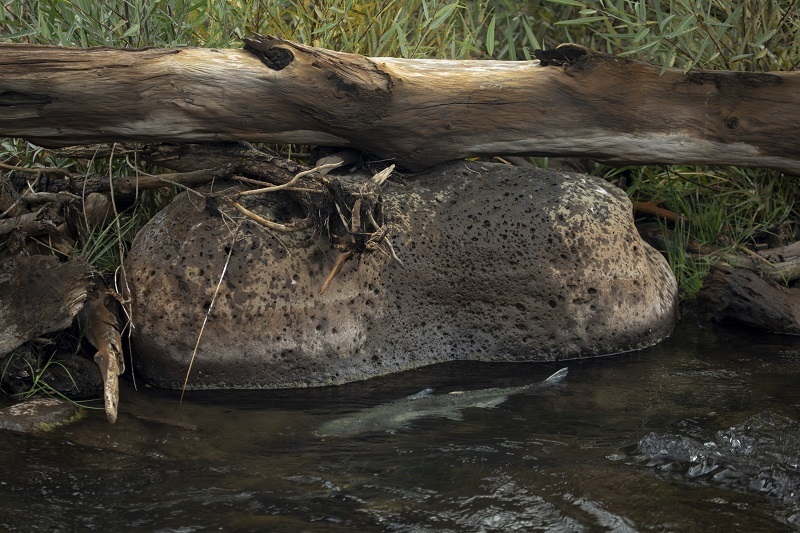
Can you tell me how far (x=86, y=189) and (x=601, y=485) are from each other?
11.2 feet

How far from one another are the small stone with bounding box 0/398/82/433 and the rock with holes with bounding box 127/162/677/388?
0.64 meters

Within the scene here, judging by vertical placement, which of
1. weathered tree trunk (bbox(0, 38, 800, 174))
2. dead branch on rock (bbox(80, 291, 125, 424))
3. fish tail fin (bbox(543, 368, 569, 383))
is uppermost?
weathered tree trunk (bbox(0, 38, 800, 174))

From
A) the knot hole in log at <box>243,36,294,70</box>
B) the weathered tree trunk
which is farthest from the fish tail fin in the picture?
the knot hole in log at <box>243,36,294,70</box>

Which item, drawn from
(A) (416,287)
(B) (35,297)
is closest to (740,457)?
(A) (416,287)

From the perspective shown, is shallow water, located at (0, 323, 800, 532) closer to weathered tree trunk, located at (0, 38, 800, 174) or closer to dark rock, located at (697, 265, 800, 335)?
dark rock, located at (697, 265, 800, 335)

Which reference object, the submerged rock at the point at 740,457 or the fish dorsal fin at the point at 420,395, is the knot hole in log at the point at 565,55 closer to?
the fish dorsal fin at the point at 420,395

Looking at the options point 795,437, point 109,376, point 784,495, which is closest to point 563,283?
point 795,437

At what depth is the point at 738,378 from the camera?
526 centimetres

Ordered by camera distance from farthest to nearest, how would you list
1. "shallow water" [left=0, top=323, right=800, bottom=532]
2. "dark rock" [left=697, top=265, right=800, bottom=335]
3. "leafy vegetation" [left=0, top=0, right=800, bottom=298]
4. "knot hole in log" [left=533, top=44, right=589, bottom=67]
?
"dark rock" [left=697, top=265, right=800, bottom=335] → "leafy vegetation" [left=0, top=0, right=800, bottom=298] → "knot hole in log" [left=533, top=44, right=589, bottom=67] → "shallow water" [left=0, top=323, right=800, bottom=532]

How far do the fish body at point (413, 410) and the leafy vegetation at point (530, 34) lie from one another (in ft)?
6.14

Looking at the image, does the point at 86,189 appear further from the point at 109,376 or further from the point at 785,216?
the point at 785,216

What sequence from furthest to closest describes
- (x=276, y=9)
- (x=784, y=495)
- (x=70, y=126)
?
(x=276, y=9) < (x=70, y=126) < (x=784, y=495)

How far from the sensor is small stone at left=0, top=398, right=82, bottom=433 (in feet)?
14.5

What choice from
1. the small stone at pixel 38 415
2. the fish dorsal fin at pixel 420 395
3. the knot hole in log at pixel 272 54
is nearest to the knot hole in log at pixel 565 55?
the knot hole in log at pixel 272 54
